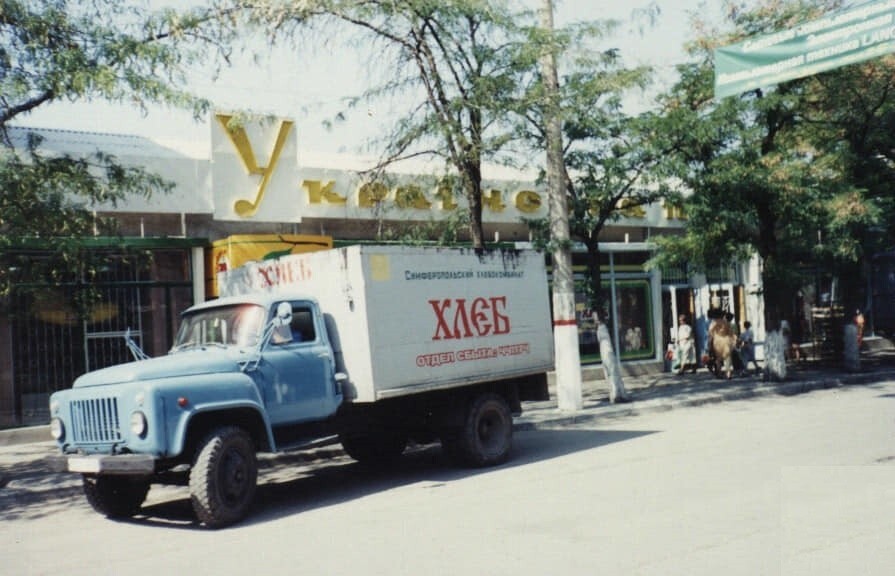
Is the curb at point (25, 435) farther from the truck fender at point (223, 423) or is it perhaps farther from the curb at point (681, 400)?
the curb at point (681, 400)

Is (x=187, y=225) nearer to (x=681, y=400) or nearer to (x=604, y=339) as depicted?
(x=604, y=339)

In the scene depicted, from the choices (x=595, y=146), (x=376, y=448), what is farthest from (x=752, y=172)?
(x=376, y=448)

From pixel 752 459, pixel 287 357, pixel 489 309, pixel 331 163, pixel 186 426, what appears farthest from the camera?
pixel 331 163

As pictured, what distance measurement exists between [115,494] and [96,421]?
3.64ft

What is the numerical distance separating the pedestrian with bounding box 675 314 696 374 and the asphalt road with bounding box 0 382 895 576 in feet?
33.2

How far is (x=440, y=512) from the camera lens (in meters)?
7.85

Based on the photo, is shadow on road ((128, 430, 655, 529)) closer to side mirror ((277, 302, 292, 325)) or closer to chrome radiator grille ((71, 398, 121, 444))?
chrome radiator grille ((71, 398, 121, 444))

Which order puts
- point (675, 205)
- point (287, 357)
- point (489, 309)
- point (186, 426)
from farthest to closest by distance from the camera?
point (675, 205) → point (489, 309) → point (287, 357) → point (186, 426)

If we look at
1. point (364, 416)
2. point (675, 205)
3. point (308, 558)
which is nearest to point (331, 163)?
point (675, 205)

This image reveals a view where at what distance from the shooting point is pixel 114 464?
25.1 ft

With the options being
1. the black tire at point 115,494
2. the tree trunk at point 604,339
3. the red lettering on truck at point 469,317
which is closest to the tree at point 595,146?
the tree trunk at point 604,339

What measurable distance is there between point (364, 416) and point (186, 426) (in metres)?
2.54

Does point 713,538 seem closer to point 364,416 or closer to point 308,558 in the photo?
point 308,558

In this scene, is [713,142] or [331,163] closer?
[713,142]
